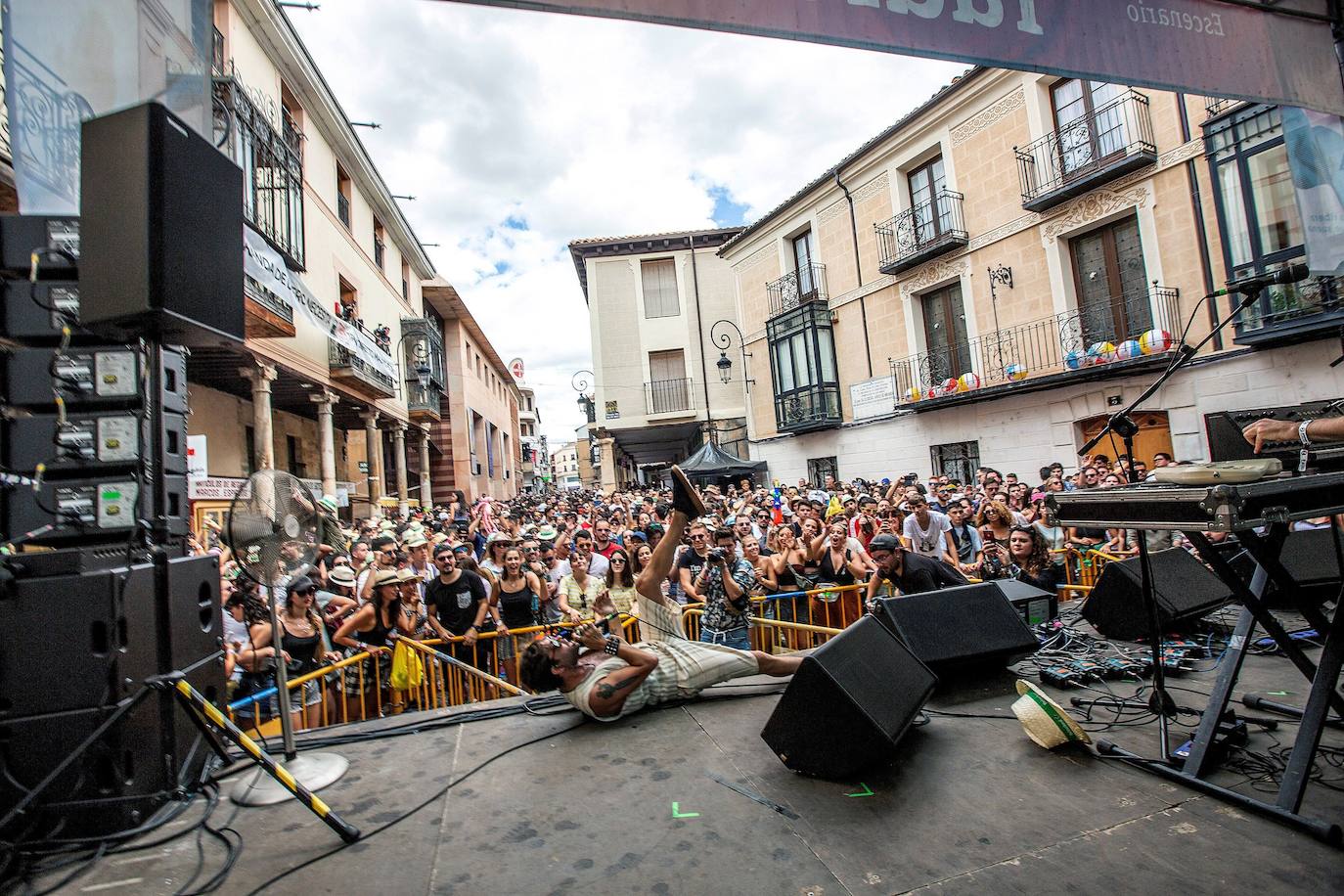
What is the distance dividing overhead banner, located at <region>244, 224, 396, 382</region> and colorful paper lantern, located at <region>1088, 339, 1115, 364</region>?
50.1ft

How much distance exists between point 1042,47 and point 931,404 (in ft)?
48.6

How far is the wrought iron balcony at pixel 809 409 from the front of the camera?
821 inches

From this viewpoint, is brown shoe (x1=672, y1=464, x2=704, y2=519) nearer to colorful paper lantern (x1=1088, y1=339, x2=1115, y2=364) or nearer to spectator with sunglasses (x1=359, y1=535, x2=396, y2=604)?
spectator with sunglasses (x1=359, y1=535, x2=396, y2=604)

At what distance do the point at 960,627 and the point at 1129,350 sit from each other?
11.1 metres

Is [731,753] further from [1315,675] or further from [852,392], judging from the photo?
[852,392]

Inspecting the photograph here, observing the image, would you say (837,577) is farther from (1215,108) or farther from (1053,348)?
(1215,108)

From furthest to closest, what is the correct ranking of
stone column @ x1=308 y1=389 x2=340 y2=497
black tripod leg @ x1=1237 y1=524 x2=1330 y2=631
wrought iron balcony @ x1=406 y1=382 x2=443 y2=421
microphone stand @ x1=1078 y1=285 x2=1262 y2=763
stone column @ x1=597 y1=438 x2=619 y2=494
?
stone column @ x1=597 y1=438 x2=619 y2=494, wrought iron balcony @ x1=406 y1=382 x2=443 y2=421, stone column @ x1=308 y1=389 x2=340 y2=497, microphone stand @ x1=1078 y1=285 x2=1262 y2=763, black tripod leg @ x1=1237 y1=524 x2=1330 y2=631

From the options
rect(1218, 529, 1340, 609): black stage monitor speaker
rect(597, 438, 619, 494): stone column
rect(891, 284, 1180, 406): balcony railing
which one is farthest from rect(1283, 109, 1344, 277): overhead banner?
rect(597, 438, 619, 494): stone column

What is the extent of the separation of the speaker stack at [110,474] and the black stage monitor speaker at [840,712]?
3.12 meters

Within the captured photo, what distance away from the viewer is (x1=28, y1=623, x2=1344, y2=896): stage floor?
251 cm

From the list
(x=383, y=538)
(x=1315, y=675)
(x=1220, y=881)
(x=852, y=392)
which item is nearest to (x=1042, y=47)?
(x=1315, y=675)

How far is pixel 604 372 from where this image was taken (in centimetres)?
3120

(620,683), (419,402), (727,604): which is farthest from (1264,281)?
(419,402)

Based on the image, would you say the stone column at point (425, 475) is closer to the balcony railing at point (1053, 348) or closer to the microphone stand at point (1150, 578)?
the balcony railing at point (1053, 348)
